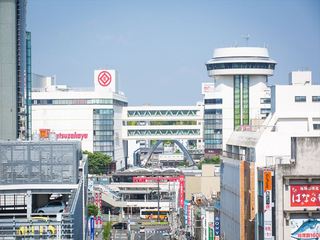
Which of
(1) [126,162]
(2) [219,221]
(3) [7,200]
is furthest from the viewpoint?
(1) [126,162]

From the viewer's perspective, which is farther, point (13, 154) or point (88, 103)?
point (88, 103)

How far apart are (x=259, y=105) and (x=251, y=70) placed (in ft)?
18.9

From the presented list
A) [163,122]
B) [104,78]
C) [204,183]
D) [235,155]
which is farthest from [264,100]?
[235,155]

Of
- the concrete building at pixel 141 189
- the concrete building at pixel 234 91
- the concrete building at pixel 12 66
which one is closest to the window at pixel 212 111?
the concrete building at pixel 234 91

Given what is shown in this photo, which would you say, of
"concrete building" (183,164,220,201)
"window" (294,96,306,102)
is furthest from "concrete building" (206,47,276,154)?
"window" (294,96,306,102)

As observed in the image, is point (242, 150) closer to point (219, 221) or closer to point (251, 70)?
point (219, 221)

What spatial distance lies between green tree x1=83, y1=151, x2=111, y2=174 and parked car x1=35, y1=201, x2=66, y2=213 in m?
92.1

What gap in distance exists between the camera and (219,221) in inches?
2186

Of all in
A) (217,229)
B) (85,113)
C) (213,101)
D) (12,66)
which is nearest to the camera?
(217,229)

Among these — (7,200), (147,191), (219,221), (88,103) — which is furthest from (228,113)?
(7,200)

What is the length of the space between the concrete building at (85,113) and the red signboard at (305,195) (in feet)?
331

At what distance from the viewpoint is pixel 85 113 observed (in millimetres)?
139125

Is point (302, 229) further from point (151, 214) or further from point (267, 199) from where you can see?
Result: point (151, 214)

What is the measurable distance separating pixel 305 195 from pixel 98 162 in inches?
3798
